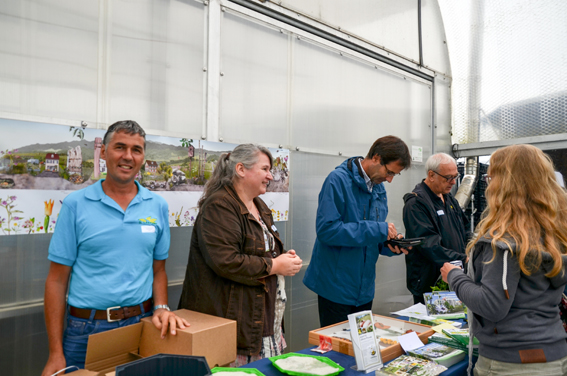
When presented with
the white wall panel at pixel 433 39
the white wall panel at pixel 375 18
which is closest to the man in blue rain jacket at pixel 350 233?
the white wall panel at pixel 375 18

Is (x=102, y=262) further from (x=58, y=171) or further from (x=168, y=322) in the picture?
(x=58, y=171)

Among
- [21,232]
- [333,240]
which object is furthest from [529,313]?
[21,232]

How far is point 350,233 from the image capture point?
235 cm

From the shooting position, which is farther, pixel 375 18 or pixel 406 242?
pixel 375 18

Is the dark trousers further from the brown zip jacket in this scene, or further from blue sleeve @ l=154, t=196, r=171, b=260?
blue sleeve @ l=154, t=196, r=171, b=260

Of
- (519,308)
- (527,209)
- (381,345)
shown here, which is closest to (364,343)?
(381,345)

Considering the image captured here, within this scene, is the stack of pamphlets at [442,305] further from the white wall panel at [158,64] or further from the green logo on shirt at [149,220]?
the white wall panel at [158,64]

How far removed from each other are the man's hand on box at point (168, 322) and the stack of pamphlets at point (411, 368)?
76 cm

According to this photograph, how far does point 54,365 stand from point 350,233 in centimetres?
154

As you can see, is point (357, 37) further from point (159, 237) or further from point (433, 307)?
point (159, 237)

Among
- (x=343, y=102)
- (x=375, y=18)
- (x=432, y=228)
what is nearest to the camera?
(x=432, y=228)

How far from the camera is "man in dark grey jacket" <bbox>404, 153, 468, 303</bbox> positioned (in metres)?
2.77

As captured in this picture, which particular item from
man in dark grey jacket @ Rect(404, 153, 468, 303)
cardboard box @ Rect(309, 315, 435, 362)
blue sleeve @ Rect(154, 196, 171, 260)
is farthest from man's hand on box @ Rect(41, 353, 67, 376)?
man in dark grey jacket @ Rect(404, 153, 468, 303)

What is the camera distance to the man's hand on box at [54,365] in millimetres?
1537
